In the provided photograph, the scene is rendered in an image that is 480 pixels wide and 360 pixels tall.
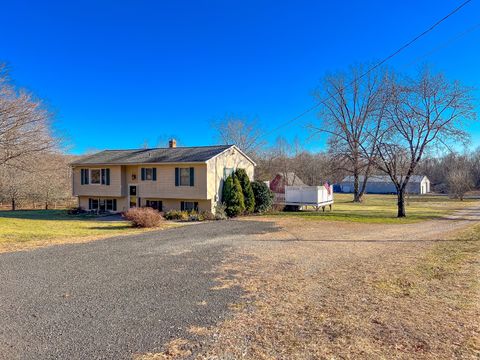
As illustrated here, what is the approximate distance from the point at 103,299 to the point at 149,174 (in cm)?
1728

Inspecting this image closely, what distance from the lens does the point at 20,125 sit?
16.3 meters

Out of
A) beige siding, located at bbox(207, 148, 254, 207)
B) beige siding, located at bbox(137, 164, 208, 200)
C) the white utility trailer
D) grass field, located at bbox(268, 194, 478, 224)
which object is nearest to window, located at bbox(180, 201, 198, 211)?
beige siding, located at bbox(137, 164, 208, 200)

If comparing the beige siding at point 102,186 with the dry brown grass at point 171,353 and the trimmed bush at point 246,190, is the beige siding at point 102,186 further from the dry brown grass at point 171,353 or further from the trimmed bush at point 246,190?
the dry brown grass at point 171,353

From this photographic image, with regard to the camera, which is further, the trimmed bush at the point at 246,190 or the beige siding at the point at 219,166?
the trimmed bush at the point at 246,190

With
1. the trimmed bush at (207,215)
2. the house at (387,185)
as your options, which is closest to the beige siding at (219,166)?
the trimmed bush at (207,215)

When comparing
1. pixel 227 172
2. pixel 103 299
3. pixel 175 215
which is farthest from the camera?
pixel 227 172

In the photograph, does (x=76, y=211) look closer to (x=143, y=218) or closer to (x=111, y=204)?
(x=111, y=204)

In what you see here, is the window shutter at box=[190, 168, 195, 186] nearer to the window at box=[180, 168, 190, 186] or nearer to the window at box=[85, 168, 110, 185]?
the window at box=[180, 168, 190, 186]

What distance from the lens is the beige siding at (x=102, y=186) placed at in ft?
74.2

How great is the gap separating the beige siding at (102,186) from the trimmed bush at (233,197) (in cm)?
732

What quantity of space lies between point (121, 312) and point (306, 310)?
2.67 m

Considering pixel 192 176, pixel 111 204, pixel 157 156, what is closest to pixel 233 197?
pixel 192 176

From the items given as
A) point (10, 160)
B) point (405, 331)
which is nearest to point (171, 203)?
point (10, 160)

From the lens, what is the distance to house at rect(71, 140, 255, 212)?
803 inches
